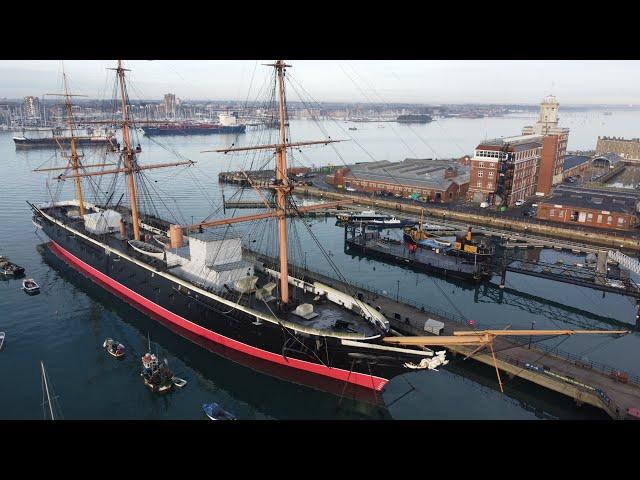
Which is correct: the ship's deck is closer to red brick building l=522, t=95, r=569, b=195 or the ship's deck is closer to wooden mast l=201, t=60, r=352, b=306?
wooden mast l=201, t=60, r=352, b=306

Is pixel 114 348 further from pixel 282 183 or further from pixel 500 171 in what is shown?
pixel 500 171

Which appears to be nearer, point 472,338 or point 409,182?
point 472,338

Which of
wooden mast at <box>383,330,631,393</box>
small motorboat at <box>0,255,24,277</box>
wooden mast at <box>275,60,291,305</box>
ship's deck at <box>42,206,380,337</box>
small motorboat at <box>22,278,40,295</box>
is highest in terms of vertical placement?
wooden mast at <box>275,60,291,305</box>

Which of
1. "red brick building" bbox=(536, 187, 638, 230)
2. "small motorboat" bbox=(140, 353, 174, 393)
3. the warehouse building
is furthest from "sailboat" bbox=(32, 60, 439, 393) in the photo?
the warehouse building

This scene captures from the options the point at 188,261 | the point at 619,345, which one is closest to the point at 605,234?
the point at 619,345

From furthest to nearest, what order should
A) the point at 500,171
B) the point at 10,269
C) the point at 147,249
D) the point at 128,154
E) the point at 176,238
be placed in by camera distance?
the point at 500,171, the point at 10,269, the point at 128,154, the point at 147,249, the point at 176,238

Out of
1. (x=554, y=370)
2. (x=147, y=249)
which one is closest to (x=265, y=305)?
(x=147, y=249)
